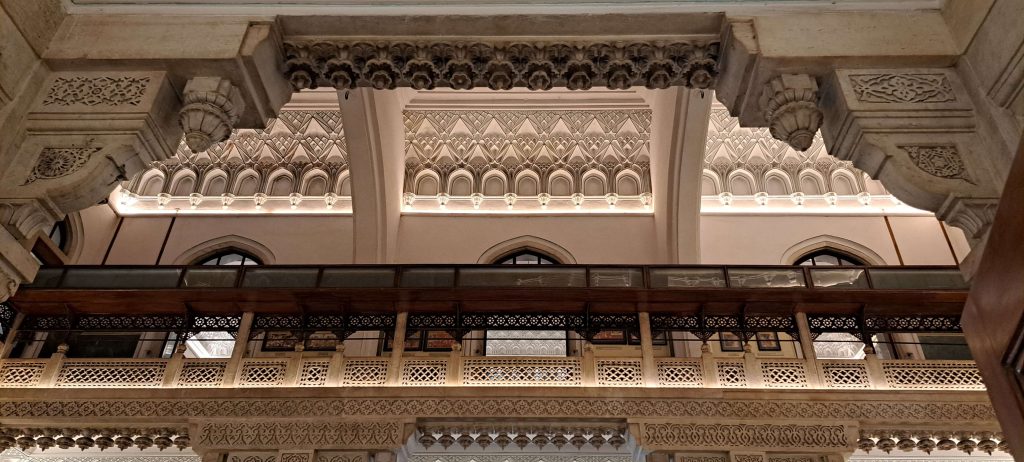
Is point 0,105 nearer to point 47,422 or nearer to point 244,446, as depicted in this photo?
point 244,446

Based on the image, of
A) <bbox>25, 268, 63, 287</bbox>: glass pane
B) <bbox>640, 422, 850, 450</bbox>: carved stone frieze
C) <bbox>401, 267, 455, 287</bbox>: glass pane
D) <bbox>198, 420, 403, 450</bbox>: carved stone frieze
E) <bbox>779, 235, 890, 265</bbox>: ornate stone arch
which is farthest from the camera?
<bbox>779, 235, 890, 265</bbox>: ornate stone arch

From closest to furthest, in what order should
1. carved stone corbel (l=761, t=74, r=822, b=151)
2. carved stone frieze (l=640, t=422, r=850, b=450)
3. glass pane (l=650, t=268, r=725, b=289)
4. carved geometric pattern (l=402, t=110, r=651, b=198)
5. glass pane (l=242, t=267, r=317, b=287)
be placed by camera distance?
carved stone corbel (l=761, t=74, r=822, b=151), carved stone frieze (l=640, t=422, r=850, b=450), glass pane (l=650, t=268, r=725, b=289), glass pane (l=242, t=267, r=317, b=287), carved geometric pattern (l=402, t=110, r=651, b=198)

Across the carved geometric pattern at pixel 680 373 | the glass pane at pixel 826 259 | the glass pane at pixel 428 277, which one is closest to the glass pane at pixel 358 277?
the glass pane at pixel 428 277

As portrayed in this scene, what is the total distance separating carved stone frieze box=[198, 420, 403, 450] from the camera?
6410mm

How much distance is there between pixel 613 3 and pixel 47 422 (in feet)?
22.0

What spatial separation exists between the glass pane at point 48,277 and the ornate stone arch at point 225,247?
6.48 ft

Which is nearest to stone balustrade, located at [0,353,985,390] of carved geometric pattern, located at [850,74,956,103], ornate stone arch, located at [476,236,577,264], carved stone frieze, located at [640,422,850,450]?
carved stone frieze, located at [640,422,850,450]

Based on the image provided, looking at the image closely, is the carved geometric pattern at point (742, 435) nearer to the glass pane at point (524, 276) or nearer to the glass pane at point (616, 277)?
the glass pane at point (616, 277)

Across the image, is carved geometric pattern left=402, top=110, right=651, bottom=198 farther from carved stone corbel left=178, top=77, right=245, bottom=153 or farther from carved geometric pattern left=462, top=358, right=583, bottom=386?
carved stone corbel left=178, top=77, right=245, bottom=153

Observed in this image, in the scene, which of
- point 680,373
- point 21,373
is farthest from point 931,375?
point 21,373

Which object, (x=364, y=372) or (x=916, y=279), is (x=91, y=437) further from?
(x=916, y=279)

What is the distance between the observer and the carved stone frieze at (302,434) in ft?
21.0

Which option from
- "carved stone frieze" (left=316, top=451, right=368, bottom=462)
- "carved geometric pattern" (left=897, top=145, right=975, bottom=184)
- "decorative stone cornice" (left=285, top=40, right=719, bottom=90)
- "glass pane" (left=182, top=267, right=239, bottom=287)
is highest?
"glass pane" (left=182, top=267, right=239, bottom=287)

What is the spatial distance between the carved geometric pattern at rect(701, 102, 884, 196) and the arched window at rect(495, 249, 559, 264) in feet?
8.20
